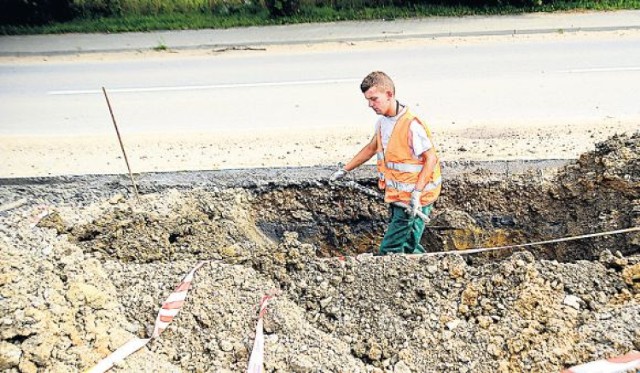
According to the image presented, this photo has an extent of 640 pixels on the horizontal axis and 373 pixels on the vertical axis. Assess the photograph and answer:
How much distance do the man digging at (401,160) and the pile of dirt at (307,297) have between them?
1.86 feet

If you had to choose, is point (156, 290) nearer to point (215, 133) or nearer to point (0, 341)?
point (0, 341)

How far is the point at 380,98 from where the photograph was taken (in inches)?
171

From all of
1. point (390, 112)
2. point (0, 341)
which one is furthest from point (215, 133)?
point (0, 341)

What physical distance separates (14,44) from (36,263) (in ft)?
44.7

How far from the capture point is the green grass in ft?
47.0

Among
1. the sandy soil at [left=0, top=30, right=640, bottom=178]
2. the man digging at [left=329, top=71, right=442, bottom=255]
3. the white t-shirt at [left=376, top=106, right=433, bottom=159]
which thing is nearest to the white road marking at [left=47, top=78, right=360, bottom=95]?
the sandy soil at [left=0, top=30, right=640, bottom=178]

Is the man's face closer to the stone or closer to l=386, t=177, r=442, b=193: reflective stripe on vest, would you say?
l=386, t=177, r=442, b=193: reflective stripe on vest

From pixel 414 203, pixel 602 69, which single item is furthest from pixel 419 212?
pixel 602 69

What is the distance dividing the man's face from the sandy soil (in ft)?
9.55

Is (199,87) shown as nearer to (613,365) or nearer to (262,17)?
(262,17)

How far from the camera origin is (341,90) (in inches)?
416

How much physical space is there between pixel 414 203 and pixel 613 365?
1.79m

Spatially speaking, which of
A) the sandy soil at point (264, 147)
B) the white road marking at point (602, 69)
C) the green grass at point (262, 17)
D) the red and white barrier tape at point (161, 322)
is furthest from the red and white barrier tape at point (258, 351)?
the green grass at point (262, 17)

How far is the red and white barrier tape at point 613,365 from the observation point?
3168mm
